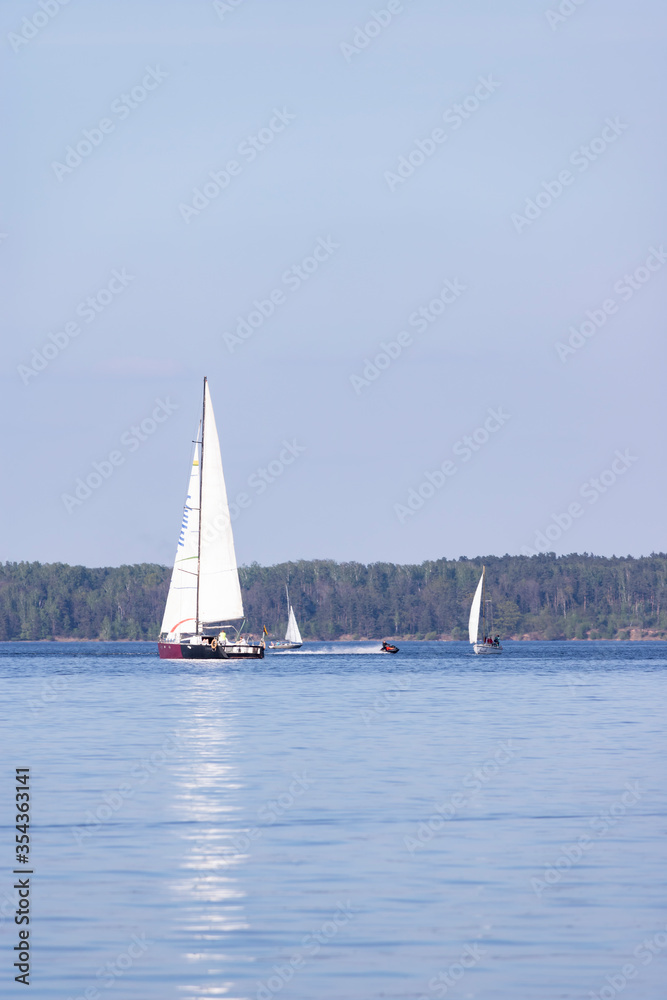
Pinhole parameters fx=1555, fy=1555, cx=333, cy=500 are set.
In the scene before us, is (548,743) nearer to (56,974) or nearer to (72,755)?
(72,755)

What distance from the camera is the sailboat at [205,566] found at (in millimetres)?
123000

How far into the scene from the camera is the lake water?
1873 centimetres

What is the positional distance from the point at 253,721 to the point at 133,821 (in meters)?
29.5

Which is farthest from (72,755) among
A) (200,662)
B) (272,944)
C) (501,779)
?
(200,662)
